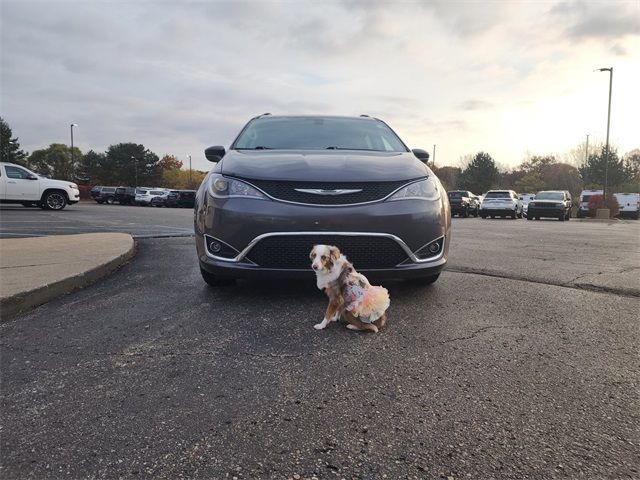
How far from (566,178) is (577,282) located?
7253 centimetres

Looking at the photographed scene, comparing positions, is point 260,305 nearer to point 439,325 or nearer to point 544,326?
point 439,325

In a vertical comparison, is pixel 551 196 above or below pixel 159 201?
above

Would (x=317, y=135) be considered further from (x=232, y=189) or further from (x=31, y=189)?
(x=31, y=189)

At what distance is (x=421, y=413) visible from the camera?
1988mm

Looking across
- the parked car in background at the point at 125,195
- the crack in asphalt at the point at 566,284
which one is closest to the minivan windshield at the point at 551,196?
the crack in asphalt at the point at 566,284

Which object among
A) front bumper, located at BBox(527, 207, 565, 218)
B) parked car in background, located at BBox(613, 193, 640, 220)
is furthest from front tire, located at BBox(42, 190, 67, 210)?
parked car in background, located at BBox(613, 193, 640, 220)

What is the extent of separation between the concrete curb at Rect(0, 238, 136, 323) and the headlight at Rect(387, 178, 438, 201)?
9.37 feet

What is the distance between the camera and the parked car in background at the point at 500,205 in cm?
2697

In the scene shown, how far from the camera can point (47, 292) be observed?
3891 millimetres

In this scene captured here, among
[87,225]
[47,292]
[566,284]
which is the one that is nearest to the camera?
[47,292]

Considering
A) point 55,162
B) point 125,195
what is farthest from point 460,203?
point 55,162

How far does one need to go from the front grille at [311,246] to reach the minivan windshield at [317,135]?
1435mm

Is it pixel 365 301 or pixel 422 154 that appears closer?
pixel 365 301

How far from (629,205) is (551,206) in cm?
999
